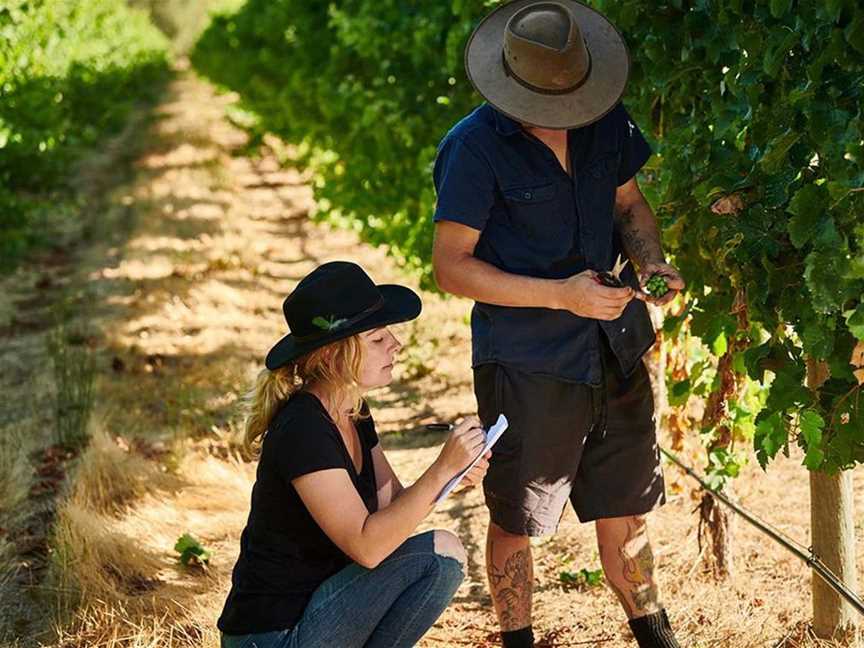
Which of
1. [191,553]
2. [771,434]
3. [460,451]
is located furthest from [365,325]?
[191,553]

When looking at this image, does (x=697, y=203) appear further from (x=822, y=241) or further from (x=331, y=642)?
(x=331, y=642)

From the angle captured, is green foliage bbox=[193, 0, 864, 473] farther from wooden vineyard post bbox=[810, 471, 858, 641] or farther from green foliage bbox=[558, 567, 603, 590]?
green foliage bbox=[558, 567, 603, 590]

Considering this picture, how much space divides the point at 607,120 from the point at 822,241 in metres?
0.93

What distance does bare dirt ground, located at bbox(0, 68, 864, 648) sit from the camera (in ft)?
13.7

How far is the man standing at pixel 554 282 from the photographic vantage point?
327 centimetres

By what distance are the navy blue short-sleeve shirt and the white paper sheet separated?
241 mm

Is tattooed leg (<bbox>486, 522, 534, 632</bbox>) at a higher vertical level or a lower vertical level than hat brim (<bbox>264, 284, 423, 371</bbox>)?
lower

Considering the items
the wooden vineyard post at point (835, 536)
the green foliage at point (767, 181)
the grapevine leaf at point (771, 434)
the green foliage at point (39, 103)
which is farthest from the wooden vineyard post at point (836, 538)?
the green foliage at point (39, 103)

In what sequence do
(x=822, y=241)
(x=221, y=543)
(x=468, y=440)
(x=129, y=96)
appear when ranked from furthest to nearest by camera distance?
1. (x=129, y=96)
2. (x=221, y=543)
3. (x=468, y=440)
4. (x=822, y=241)

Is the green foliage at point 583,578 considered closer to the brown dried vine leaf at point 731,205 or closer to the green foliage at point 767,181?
the green foliage at point 767,181

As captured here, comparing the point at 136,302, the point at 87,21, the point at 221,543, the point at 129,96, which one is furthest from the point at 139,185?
the point at 221,543

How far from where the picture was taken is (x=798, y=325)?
3.13 metres

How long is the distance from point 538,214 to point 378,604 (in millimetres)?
1049

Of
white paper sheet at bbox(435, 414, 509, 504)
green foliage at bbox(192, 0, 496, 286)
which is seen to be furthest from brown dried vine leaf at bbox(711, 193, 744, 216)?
green foliage at bbox(192, 0, 496, 286)
